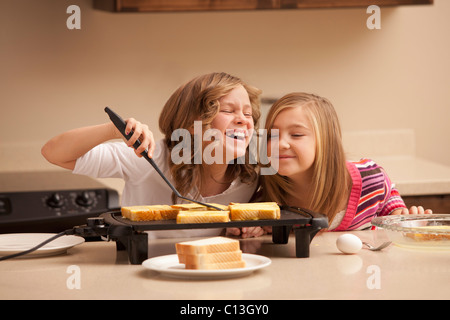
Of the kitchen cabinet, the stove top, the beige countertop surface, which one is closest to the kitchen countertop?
the stove top

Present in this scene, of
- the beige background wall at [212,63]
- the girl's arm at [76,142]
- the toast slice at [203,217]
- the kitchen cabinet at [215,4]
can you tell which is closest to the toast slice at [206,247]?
the toast slice at [203,217]

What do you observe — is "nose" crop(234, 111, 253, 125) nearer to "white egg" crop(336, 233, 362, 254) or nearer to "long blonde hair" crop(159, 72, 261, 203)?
"long blonde hair" crop(159, 72, 261, 203)

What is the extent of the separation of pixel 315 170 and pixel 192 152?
0.33 m

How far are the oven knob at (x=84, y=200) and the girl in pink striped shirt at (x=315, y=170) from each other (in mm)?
878

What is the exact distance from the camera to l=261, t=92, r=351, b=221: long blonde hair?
5.00 ft

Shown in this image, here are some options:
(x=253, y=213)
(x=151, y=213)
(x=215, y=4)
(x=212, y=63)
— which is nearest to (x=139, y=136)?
(x=151, y=213)

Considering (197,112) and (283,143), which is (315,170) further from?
(197,112)

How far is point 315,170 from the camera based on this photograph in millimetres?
1527

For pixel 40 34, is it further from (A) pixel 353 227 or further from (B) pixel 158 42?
(A) pixel 353 227

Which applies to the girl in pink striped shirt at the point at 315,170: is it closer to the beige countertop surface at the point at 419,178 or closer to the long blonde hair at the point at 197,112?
the long blonde hair at the point at 197,112

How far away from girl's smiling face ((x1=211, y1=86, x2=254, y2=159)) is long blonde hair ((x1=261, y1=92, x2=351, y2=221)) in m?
0.08

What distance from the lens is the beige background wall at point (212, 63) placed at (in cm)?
256


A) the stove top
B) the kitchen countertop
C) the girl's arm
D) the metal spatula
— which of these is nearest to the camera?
the kitchen countertop
